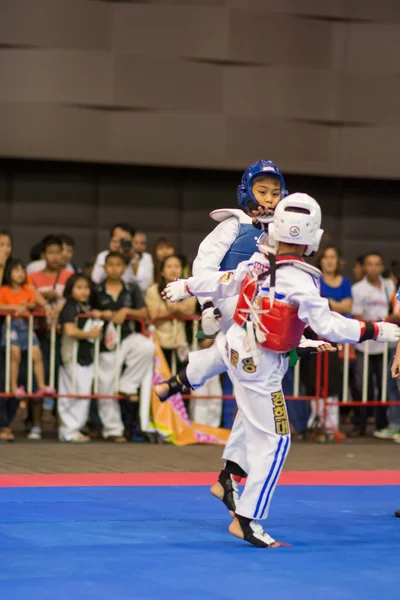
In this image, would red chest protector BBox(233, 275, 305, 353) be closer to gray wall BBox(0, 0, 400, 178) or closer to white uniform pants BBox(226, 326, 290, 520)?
white uniform pants BBox(226, 326, 290, 520)

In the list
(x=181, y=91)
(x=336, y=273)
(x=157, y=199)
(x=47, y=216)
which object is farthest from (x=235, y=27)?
(x=336, y=273)

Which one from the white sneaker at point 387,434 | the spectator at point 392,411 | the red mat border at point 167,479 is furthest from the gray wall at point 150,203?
the red mat border at point 167,479


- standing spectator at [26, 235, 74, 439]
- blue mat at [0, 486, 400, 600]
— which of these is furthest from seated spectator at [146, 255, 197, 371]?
blue mat at [0, 486, 400, 600]

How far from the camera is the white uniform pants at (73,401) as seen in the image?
980 centimetres

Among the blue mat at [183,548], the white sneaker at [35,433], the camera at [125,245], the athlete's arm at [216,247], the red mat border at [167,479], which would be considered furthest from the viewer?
the camera at [125,245]

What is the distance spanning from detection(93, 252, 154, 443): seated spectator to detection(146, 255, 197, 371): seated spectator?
123 millimetres

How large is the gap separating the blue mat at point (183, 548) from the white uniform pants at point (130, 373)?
109 inches

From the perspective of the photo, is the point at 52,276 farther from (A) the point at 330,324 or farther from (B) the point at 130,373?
(A) the point at 330,324

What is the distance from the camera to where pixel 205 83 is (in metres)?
14.8

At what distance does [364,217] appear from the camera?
1614 centimetres

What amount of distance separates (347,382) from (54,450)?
3142 millimetres

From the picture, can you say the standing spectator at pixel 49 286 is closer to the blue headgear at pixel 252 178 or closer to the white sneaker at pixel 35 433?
the white sneaker at pixel 35 433

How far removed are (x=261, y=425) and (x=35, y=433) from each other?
5.07 meters

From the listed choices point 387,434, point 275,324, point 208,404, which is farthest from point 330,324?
point 387,434
